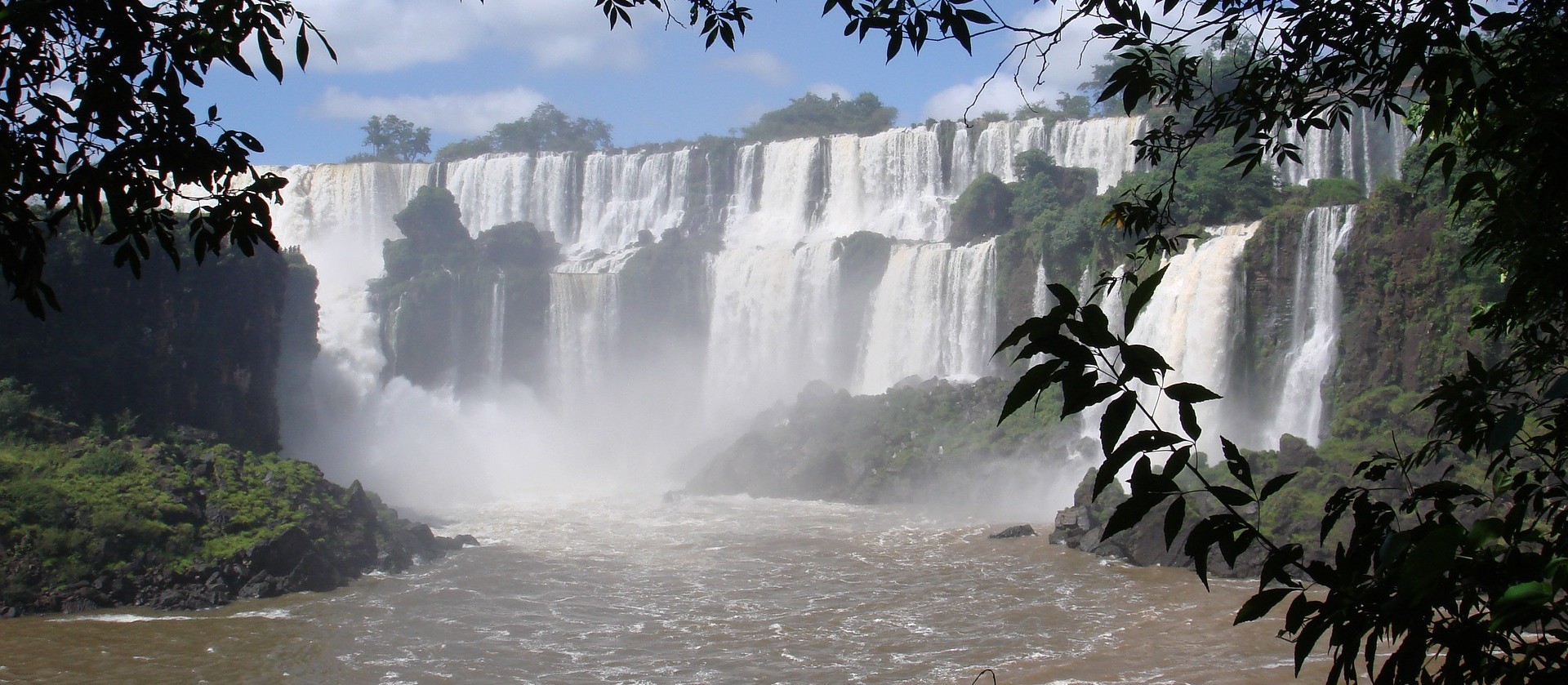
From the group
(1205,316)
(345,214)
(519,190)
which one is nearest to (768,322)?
(519,190)

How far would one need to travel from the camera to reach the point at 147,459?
1839 centimetres

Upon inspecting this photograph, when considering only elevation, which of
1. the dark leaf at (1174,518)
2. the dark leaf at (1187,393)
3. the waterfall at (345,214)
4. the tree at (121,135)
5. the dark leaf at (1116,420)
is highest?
the waterfall at (345,214)

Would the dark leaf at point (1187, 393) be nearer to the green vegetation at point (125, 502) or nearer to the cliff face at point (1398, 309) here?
the green vegetation at point (125, 502)

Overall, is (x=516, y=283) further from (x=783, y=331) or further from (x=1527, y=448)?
(x=1527, y=448)

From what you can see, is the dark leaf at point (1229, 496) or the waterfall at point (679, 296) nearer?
the dark leaf at point (1229, 496)

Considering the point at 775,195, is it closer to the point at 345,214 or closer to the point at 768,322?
the point at 768,322

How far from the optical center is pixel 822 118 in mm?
52250

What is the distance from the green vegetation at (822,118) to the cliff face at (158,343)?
31.1 metres

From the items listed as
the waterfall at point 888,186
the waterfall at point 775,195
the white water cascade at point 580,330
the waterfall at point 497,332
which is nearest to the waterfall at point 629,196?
the waterfall at point 775,195

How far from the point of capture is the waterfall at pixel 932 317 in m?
29.0

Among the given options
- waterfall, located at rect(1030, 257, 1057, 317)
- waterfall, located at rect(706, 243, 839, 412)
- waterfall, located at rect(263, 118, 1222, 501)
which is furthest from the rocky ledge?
waterfall, located at rect(706, 243, 839, 412)

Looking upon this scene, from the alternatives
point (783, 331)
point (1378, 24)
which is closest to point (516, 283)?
point (783, 331)

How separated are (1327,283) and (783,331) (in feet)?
54.4

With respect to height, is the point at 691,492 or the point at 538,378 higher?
the point at 538,378
